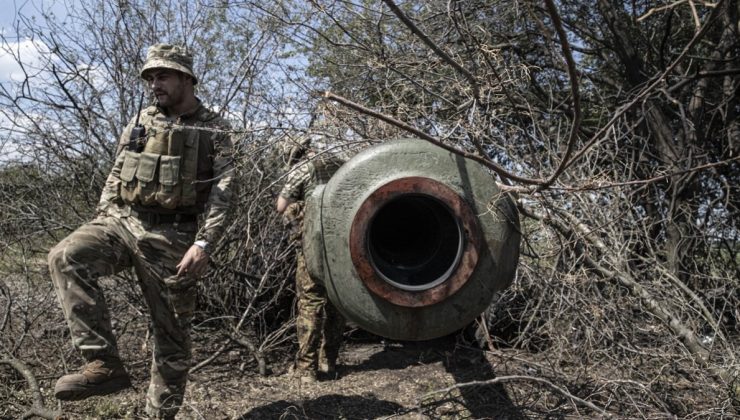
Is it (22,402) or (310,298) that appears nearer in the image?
(22,402)

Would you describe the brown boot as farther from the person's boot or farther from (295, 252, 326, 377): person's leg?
the person's boot

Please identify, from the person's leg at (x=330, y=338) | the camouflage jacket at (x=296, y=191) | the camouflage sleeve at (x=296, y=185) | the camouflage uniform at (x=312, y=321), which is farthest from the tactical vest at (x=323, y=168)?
the person's leg at (x=330, y=338)

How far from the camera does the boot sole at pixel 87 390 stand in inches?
118

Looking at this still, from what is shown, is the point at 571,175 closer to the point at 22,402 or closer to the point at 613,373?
the point at 613,373

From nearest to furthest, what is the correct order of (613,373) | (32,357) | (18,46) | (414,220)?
1. (414,220)
2. (613,373)
3. (32,357)
4. (18,46)

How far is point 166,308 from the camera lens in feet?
11.6

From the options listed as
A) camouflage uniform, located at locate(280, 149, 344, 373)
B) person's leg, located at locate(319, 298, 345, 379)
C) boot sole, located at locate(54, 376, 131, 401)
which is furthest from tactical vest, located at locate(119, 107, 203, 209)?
person's leg, located at locate(319, 298, 345, 379)

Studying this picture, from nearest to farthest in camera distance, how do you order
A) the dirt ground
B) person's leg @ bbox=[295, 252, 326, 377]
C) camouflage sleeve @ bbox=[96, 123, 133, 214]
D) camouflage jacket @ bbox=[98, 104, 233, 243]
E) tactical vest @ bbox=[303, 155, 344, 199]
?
tactical vest @ bbox=[303, 155, 344, 199] → camouflage jacket @ bbox=[98, 104, 233, 243] → camouflage sleeve @ bbox=[96, 123, 133, 214] → the dirt ground → person's leg @ bbox=[295, 252, 326, 377]

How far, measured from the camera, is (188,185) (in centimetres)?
350

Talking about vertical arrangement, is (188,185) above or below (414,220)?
above

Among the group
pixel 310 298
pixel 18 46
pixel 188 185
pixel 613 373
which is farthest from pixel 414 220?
pixel 18 46

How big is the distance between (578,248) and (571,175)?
2.52 feet

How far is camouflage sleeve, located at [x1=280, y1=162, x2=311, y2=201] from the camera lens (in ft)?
14.0

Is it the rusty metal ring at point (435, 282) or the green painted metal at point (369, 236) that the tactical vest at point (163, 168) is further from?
the rusty metal ring at point (435, 282)
